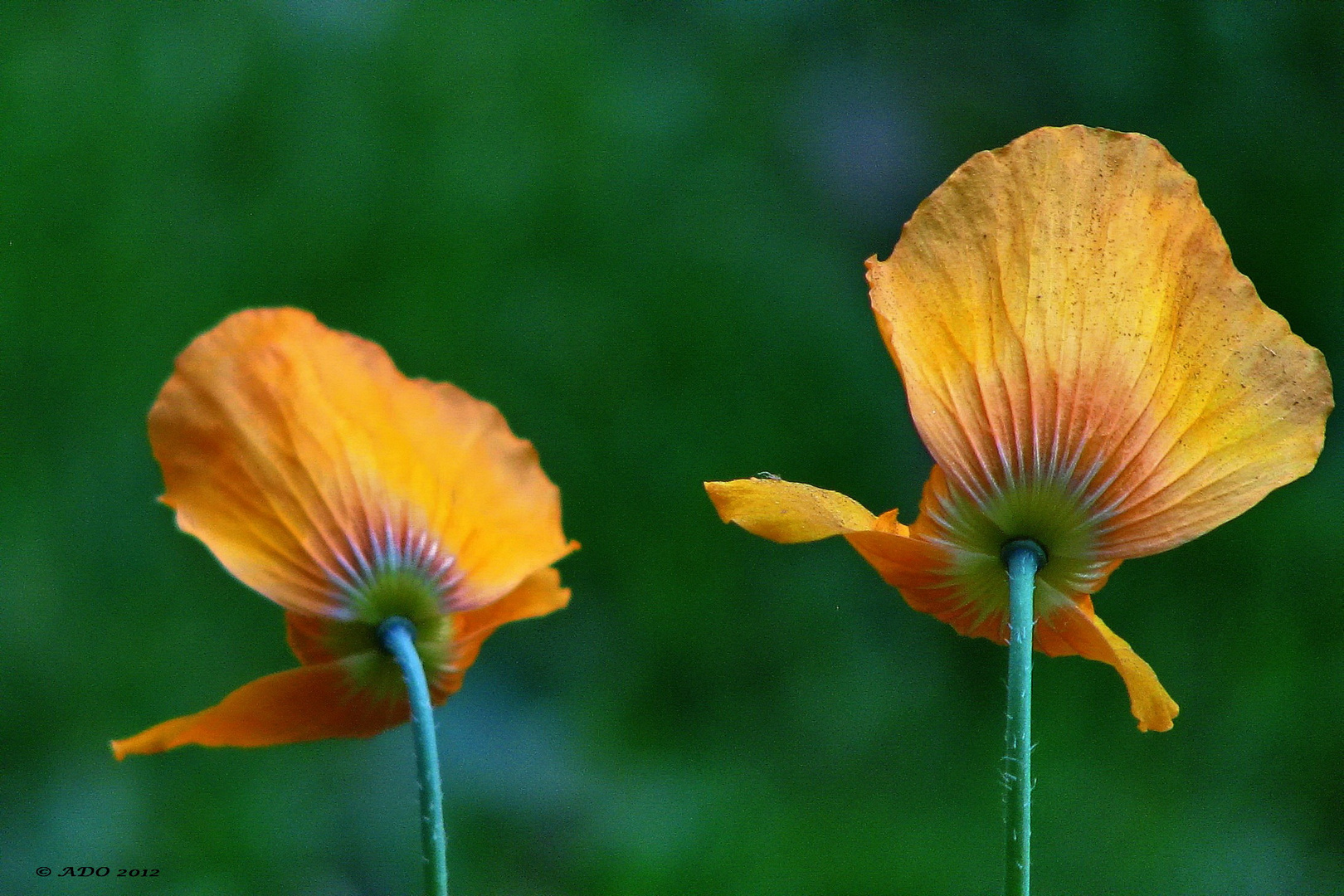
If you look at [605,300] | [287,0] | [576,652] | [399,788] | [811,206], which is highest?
[287,0]

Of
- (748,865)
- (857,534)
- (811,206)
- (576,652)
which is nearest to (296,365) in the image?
(857,534)

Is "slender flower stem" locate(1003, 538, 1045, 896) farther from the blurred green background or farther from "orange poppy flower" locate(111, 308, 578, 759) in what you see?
the blurred green background

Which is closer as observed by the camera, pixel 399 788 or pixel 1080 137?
pixel 1080 137

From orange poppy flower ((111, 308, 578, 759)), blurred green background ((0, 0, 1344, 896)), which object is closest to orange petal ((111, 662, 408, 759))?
orange poppy flower ((111, 308, 578, 759))

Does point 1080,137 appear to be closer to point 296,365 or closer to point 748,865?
point 296,365

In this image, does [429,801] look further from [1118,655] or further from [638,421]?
[638,421]

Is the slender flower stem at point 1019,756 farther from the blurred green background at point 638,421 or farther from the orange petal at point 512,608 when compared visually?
the blurred green background at point 638,421
